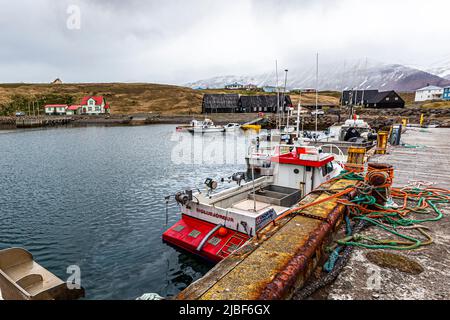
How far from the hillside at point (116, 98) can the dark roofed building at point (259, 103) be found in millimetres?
24855

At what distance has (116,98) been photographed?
142375 millimetres

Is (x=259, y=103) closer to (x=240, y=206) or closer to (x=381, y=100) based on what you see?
(x=381, y=100)

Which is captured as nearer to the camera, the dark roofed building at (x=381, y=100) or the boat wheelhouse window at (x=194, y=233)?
the boat wheelhouse window at (x=194, y=233)

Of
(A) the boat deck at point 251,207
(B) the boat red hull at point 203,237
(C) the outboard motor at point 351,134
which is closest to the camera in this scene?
(B) the boat red hull at point 203,237

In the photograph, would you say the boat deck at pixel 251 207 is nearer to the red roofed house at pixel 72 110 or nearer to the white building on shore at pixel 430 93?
the red roofed house at pixel 72 110

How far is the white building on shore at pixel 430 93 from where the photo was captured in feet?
352

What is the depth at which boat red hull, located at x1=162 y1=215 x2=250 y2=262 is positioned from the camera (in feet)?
34.9

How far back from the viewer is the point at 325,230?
4.95 meters

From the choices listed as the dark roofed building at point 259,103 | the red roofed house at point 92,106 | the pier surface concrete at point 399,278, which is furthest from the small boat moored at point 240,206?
the red roofed house at point 92,106

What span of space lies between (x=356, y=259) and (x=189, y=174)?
2398 cm

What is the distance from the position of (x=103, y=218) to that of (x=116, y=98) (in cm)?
14123

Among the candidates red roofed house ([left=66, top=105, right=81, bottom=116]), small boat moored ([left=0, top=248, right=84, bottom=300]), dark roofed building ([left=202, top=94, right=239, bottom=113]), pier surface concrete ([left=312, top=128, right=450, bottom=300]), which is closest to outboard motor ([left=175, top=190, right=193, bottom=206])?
small boat moored ([left=0, top=248, right=84, bottom=300])

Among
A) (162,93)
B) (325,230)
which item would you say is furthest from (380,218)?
(162,93)

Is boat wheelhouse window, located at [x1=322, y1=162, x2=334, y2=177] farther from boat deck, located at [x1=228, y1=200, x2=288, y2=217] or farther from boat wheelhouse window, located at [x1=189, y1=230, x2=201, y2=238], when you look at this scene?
boat wheelhouse window, located at [x1=189, y1=230, x2=201, y2=238]
